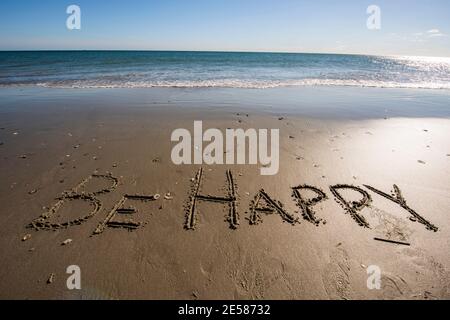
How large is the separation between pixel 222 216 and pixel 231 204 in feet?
1.02

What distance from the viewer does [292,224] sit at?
3.41 m

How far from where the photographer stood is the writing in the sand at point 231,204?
3.39 metres

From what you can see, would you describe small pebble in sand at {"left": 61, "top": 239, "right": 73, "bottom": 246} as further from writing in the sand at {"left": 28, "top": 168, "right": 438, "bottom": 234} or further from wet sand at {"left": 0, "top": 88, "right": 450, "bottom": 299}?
writing in the sand at {"left": 28, "top": 168, "right": 438, "bottom": 234}

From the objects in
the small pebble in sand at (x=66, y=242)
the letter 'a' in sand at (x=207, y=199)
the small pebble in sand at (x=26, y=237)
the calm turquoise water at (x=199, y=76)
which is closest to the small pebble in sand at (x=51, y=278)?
the small pebble in sand at (x=66, y=242)

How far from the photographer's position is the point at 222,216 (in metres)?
3.56

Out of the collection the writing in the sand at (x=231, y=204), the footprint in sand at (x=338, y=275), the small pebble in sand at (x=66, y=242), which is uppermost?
the writing in the sand at (x=231, y=204)

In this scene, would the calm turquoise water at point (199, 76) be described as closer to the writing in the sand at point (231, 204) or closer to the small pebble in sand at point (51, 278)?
the writing in the sand at point (231, 204)

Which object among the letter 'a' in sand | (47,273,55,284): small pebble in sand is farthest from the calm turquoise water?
(47,273,55,284): small pebble in sand

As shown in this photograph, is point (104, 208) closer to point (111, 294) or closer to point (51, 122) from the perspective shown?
point (111, 294)

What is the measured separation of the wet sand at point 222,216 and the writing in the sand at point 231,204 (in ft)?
0.07

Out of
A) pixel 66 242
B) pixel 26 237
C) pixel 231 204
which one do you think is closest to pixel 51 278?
pixel 66 242

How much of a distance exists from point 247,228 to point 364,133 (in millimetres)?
4825

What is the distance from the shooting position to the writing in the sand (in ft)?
11.1

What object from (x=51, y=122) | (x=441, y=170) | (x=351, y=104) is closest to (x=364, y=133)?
(x=441, y=170)
